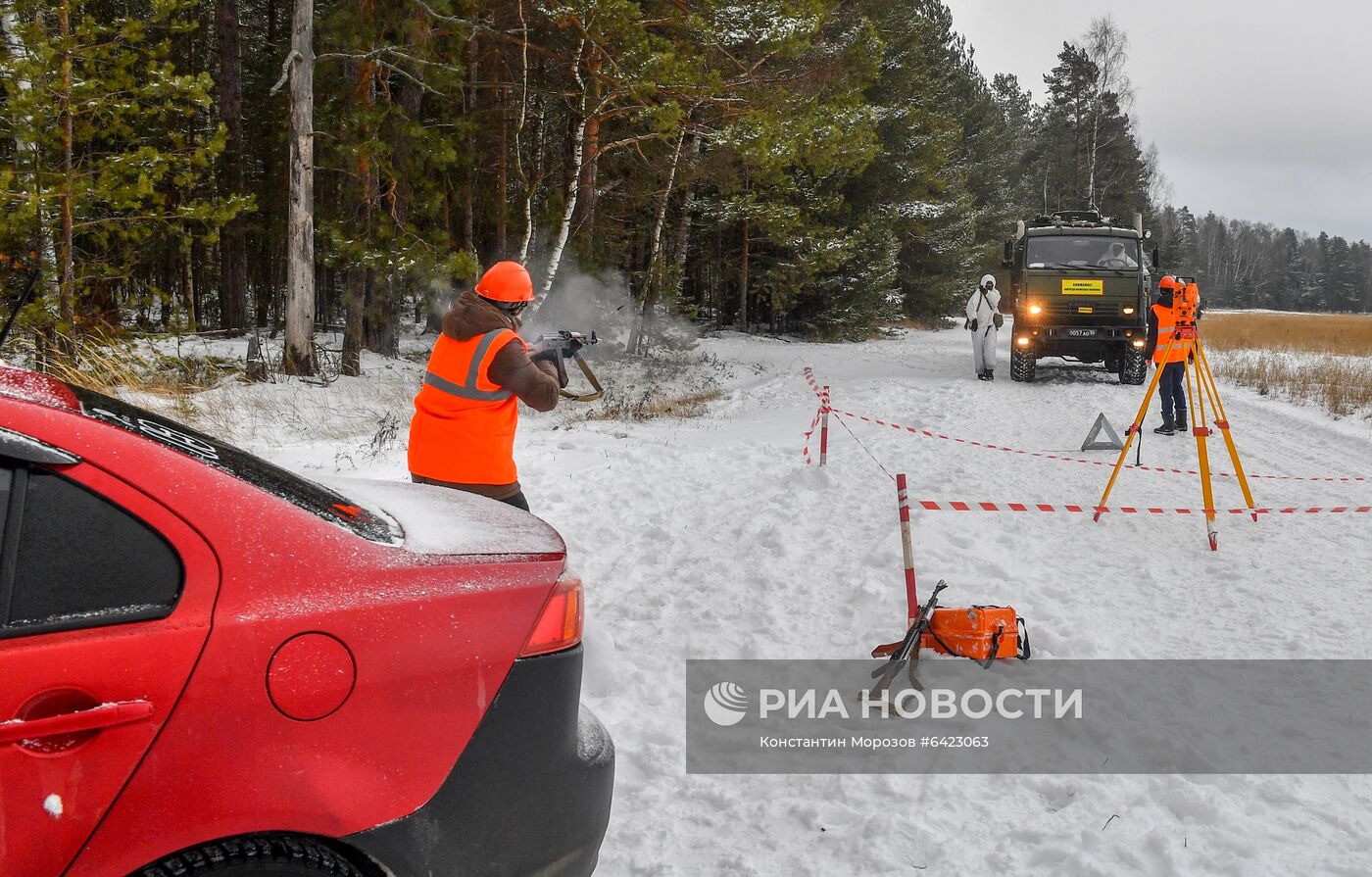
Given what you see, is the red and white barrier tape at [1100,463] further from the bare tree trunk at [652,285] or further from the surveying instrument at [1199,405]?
the bare tree trunk at [652,285]

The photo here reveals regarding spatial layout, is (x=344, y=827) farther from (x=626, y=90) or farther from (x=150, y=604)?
(x=626, y=90)

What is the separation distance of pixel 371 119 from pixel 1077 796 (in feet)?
45.7

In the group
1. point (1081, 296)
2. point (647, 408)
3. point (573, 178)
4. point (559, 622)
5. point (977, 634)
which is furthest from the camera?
point (1081, 296)

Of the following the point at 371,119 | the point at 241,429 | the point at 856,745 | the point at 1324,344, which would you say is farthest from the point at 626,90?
the point at 1324,344

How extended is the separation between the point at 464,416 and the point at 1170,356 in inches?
369

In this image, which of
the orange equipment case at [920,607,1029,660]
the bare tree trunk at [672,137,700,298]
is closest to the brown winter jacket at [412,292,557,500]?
the orange equipment case at [920,607,1029,660]

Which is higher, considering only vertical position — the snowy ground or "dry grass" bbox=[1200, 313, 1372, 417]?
"dry grass" bbox=[1200, 313, 1372, 417]

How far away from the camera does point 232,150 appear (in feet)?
75.2

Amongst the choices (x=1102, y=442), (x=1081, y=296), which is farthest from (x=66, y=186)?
(x=1081, y=296)

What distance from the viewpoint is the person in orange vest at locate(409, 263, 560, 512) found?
4043 millimetres

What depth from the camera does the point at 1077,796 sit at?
11.3ft

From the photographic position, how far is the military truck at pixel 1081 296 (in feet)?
51.5

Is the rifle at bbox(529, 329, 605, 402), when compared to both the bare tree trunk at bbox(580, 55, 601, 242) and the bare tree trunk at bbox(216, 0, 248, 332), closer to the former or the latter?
the bare tree trunk at bbox(580, 55, 601, 242)

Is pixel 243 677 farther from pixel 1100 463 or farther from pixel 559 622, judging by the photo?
pixel 1100 463
